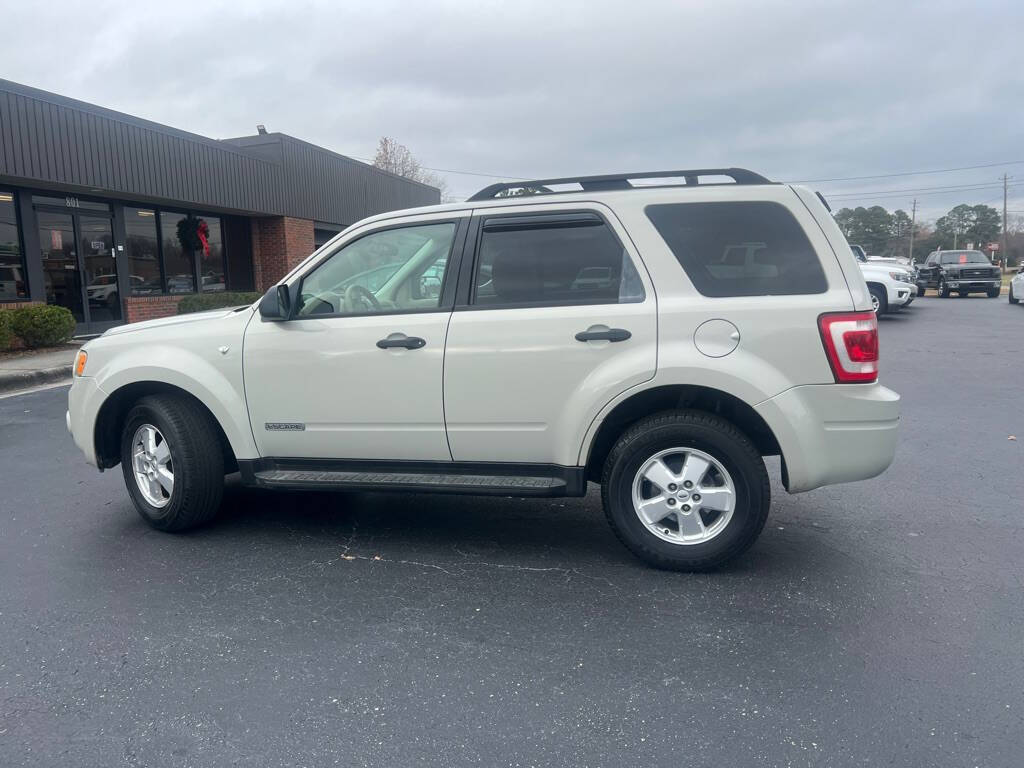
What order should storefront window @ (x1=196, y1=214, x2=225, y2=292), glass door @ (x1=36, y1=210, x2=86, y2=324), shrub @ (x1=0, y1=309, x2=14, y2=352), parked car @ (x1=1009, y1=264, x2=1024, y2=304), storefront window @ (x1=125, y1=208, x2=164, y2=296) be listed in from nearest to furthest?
1. shrub @ (x1=0, y1=309, x2=14, y2=352)
2. glass door @ (x1=36, y1=210, x2=86, y2=324)
3. storefront window @ (x1=125, y1=208, x2=164, y2=296)
4. storefront window @ (x1=196, y1=214, x2=225, y2=292)
5. parked car @ (x1=1009, y1=264, x2=1024, y2=304)

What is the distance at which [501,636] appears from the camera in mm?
3396

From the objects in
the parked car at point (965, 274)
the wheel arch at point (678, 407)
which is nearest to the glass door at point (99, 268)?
the wheel arch at point (678, 407)

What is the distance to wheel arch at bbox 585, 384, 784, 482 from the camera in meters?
3.95

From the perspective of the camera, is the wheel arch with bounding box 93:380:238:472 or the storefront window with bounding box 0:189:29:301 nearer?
the wheel arch with bounding box 93:380:238:472

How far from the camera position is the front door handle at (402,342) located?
420 cm

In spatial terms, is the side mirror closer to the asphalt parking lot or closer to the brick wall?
the asphalt parking lot

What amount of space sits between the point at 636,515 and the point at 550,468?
499 millimetres

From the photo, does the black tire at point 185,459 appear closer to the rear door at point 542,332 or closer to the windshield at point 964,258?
the rear door at point 542,332

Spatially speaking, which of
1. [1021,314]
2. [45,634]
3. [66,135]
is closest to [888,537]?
[45,634]

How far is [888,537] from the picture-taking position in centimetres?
452

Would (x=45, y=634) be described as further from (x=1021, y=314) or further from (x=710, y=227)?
(x=1021, y=314)

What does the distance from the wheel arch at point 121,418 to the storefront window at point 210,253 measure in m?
17.2

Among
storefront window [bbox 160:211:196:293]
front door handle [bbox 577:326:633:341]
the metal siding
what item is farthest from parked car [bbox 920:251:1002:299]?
front door handle [bbox 577:326:633:341]

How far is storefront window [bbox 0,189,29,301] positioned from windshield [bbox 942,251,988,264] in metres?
30.1
